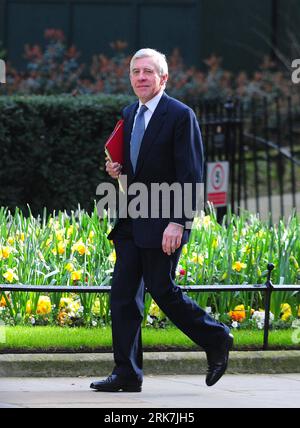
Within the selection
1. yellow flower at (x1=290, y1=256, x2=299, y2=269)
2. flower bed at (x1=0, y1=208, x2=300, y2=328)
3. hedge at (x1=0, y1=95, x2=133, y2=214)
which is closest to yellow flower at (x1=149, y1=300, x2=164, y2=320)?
flower bed at (x1=0, y1=208, x2=300, y2=328)

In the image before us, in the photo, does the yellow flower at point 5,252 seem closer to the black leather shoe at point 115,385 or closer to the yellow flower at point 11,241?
the yellow flower at point 11,241

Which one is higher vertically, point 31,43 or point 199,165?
point 31,43

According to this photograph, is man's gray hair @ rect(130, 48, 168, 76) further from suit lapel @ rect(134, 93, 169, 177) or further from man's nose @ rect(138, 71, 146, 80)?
suit lapel @ rect(134, 93, 169, 177)

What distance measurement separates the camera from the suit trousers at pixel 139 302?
7074 millimetres

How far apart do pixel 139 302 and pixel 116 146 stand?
2.80 feet

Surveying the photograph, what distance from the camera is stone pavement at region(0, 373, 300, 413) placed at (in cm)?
Answer: 675

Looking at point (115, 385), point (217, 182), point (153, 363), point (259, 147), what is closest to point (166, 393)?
point (115, 385)

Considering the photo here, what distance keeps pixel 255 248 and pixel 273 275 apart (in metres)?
0.24

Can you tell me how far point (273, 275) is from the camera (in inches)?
358

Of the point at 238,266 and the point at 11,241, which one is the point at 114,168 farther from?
the point at 11,241
